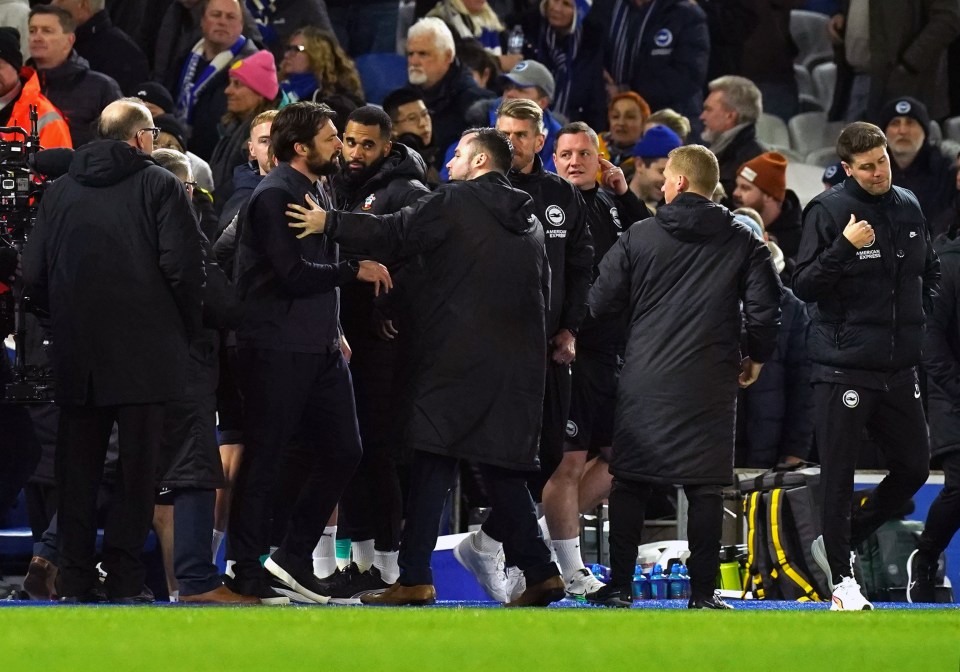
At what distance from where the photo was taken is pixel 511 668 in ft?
21.4

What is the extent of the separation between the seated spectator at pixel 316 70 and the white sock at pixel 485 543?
4328 millimetres

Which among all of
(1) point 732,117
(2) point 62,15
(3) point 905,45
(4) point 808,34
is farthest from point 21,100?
(4) point 808,34

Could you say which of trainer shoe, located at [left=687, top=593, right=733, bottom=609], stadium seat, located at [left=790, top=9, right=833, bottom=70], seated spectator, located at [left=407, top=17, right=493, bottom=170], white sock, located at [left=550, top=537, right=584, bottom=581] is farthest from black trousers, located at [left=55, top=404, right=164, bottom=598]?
stadium seat, located at [left=790, top=9, right=833, bottom=70]

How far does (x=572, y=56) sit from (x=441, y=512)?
25.7ft

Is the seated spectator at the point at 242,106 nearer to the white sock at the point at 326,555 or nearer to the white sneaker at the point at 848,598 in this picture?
the white sock at the point at 326,555

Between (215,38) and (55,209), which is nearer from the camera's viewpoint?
(55,209)

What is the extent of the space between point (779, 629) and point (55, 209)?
3641 mm

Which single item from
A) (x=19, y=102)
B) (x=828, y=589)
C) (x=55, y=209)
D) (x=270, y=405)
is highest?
(x=19, y=102)

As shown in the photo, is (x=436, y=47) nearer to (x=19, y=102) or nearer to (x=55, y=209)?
(x=19, y=102)

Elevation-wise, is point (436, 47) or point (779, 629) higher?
point (436, 47)

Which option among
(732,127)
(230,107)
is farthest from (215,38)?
(732,127)

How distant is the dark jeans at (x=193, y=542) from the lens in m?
9.09

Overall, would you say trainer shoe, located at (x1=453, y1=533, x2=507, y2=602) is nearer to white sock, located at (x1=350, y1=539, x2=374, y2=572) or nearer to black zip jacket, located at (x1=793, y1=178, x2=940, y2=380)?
white sock, located at (x1=350, y1=539, x2=374, y2=572)

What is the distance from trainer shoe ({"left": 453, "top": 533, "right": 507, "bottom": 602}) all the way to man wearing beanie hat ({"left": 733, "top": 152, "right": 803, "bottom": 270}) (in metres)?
4.46
